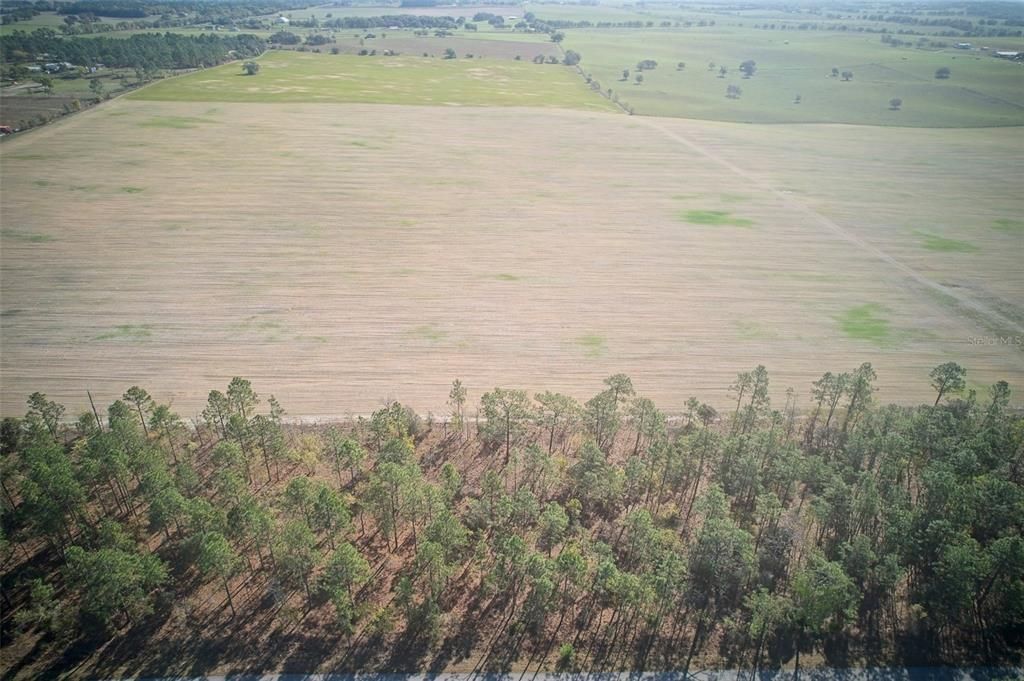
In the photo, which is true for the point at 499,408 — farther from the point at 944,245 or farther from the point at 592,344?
the point at 944,245

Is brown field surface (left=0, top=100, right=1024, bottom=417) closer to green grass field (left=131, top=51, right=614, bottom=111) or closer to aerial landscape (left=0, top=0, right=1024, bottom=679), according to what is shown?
aerial landscape (left=0, top=0, right=1024, bottom=679)

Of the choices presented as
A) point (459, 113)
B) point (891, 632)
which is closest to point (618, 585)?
point (891, 632)

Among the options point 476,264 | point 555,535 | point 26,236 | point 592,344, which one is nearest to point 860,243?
point 592,344

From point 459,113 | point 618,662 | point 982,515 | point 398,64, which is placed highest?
point 398,64

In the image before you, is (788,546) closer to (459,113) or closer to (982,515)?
(982,515)

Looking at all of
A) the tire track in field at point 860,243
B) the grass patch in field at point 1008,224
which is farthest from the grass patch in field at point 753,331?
the grass patch in field at point 1008,224

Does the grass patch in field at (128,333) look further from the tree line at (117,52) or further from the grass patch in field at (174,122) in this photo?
the tree line at (117,52)
